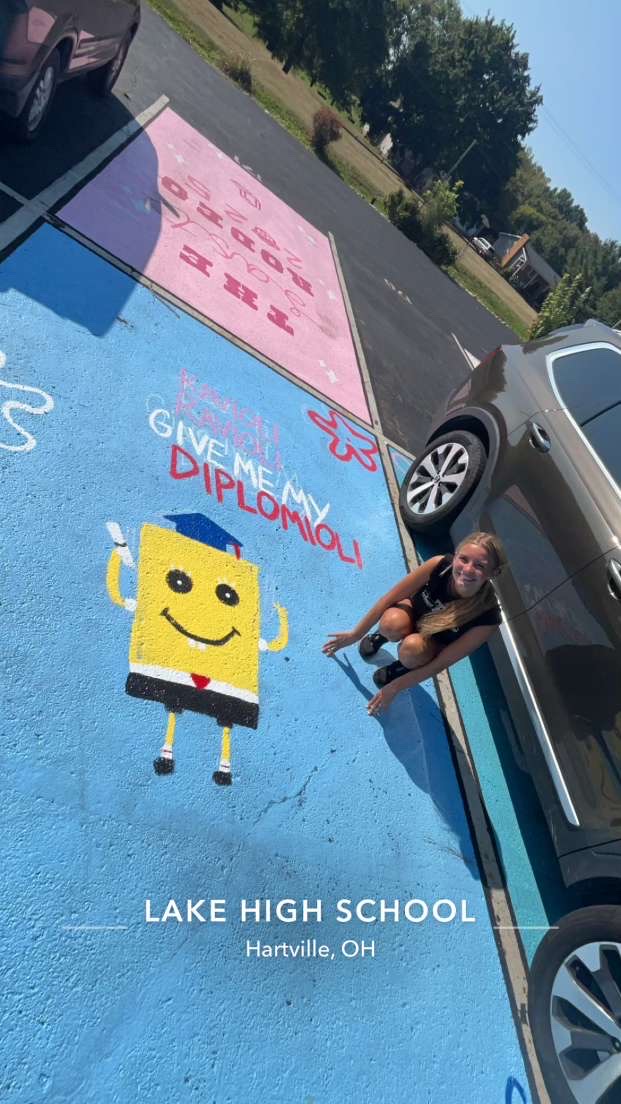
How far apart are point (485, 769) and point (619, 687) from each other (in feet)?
4.16

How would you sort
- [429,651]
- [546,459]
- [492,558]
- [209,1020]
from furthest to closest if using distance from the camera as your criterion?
1. [546,459]
2. [429,651]
3. [492,558]
4. [209,1020]

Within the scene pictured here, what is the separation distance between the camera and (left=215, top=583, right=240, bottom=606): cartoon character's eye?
3543 millimetres

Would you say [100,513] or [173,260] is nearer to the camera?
[100,513]

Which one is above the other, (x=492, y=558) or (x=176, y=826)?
(x=492, y=558)

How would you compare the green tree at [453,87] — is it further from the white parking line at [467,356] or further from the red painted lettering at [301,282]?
the red painted lettering at [301,282]

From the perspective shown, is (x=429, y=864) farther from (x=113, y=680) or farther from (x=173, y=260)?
(x=173, y=260)

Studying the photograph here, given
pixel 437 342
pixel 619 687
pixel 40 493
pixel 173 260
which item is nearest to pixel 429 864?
pixel 619 687

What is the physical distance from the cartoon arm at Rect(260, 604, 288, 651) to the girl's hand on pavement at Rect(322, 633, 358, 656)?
0.85 feet

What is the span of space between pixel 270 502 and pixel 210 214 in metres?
5.03

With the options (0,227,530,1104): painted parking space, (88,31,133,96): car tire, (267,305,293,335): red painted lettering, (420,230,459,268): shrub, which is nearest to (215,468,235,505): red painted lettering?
(0,227,530,1104): painted parking space

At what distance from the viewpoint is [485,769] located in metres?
3.86

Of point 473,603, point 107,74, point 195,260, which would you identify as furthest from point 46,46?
point 473,603

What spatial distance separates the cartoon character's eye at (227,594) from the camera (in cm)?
354

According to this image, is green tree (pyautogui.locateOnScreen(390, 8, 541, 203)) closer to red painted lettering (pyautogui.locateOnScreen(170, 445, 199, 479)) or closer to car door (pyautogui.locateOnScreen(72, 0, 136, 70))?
car door (pyautogui.locateOnScreen(72, 0, 136, 70))
